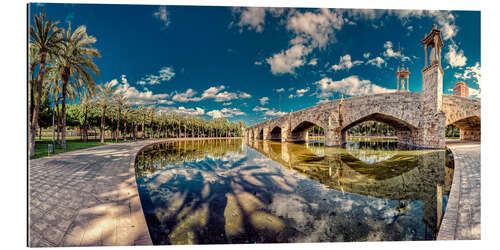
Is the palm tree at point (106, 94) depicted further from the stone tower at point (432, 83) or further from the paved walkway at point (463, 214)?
the stone tower at point (432, 83)

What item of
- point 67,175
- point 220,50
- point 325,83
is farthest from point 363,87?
point 67,175

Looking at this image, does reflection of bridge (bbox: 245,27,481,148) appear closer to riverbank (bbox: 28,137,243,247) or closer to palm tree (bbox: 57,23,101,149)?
riverbank (bbox: 28,137,243,247)

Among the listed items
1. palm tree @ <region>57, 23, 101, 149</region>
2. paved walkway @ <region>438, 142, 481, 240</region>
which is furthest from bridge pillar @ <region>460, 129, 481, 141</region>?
palm tree @ <region>57, 23, 101, 149</region>

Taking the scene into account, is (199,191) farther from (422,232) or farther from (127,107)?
(127,107)

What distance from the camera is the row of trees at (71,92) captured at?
8795 millimetres

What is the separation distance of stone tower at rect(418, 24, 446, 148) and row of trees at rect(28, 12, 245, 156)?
2261 cm

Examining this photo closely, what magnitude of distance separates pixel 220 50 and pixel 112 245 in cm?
712

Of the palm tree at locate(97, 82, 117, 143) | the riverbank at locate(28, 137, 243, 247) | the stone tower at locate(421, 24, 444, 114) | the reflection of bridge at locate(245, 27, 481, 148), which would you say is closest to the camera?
the riverbank at locate(28, 137, 243, 247)

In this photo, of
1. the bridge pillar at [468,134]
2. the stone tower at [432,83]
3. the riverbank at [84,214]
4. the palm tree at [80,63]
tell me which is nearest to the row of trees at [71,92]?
the palm tree at [80,63]

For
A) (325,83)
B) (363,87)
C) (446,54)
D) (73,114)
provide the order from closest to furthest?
(446,54) → (363,87) → (325,83) → (73,114)

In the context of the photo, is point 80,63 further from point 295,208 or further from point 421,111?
point 421,111

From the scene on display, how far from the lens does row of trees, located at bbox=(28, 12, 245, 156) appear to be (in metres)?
8.79

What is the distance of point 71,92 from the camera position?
1811 centimetres

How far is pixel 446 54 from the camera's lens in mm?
6801
